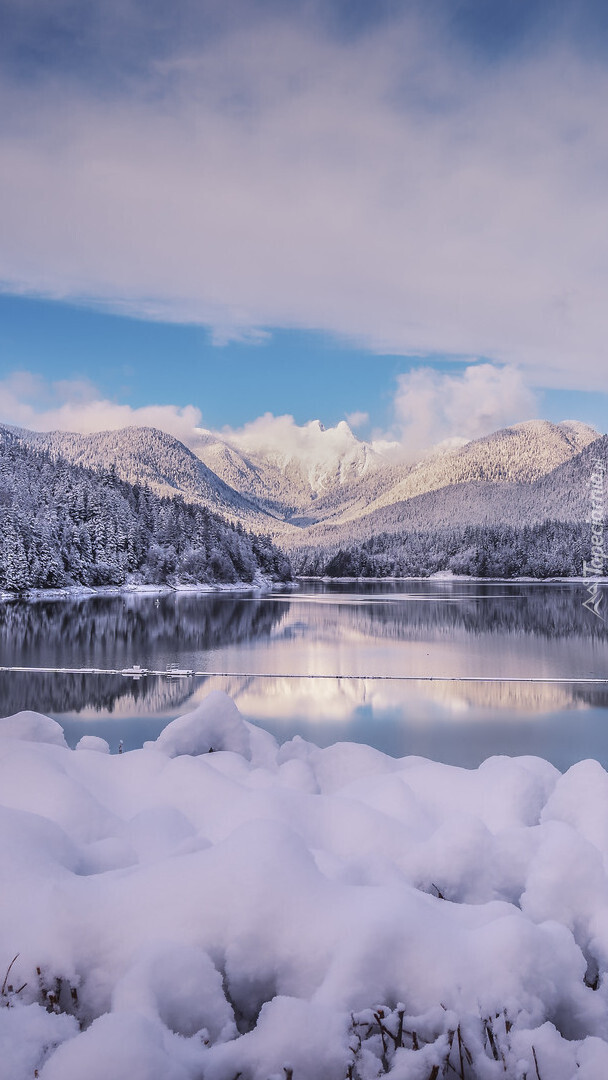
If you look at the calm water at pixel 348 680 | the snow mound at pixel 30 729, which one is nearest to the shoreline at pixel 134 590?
the calm water at pixel 348 680

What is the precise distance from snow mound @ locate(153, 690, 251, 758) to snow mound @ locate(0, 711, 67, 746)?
130 cm

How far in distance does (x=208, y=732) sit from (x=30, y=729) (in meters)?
2.17

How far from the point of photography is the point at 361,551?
196625 millimetres

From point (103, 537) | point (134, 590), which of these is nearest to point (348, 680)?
point (134, 590)

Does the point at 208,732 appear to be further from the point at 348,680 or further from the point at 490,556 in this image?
the point at 490,556

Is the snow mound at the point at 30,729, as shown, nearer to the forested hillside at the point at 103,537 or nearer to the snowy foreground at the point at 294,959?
the snowy foreground at the point at 294,959

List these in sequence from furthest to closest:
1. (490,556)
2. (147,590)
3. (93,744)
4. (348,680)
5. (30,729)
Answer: (490,556) < (147,590) < (348,680) < (93,744) < (30,729)

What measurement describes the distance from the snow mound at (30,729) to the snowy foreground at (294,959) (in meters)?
3.64

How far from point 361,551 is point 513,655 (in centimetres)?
16775

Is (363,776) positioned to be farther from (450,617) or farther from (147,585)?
(147,585)

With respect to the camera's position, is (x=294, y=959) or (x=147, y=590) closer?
(x=294, y=959)

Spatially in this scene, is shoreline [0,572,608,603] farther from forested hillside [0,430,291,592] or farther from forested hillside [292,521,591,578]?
forested hillside [292,521,591,578]

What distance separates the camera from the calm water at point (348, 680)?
50.9 ft

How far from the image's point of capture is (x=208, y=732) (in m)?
8.83
